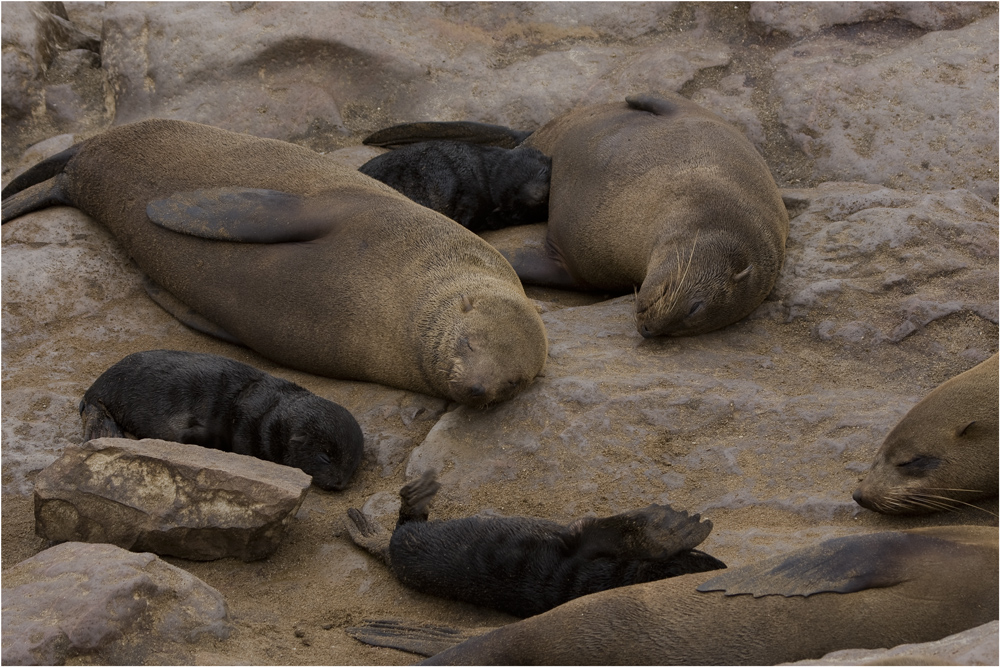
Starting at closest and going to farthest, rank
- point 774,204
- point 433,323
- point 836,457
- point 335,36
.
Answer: point 836,457
point 433,323
point 774,204
point 335,36

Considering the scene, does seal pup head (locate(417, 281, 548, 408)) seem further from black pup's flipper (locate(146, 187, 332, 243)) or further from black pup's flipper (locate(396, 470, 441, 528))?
black pup's flipper (locate(146, 187, 332, 243))

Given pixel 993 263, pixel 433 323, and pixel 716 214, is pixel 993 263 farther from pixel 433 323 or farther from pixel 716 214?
pixel 433 323

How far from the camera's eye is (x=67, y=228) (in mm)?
6547

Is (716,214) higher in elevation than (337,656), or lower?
higher

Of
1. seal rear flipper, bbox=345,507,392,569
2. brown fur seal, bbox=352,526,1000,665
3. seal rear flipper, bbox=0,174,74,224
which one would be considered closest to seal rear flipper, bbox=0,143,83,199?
seal rear flipper, bbox=0,174,74,224

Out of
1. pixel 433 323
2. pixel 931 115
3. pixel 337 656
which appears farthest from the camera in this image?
pixel 931 115

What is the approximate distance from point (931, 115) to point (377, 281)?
14.0ft

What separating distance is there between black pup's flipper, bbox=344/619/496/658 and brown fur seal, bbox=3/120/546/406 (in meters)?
1.44

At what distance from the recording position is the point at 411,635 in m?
3.82

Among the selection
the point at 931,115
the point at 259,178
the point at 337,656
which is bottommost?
the point at 337,656

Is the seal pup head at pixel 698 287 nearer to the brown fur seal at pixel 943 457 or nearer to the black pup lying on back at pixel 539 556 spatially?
the brown fur seal at pixel 943 457

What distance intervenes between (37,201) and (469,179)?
287 centimetres

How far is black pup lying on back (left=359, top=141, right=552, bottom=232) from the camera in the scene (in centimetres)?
737

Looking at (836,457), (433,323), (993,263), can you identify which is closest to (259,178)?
(433,323)
